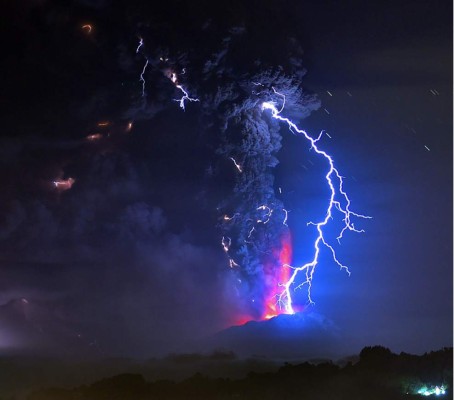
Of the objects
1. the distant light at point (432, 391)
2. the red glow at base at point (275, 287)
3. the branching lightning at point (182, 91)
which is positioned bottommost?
the distant light at point (432, 391)

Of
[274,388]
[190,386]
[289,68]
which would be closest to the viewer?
[274,388]

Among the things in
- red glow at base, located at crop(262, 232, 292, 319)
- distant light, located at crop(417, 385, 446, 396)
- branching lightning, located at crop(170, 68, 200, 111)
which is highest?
branching lightning, located at crop(170, 68, 200, 111)

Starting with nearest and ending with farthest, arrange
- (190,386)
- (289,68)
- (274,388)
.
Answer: (274,388)
(190,386)
(289,68)

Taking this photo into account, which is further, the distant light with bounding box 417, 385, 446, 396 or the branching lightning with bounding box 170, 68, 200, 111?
the branching lightning with bounding box 170, 68, 200, 111

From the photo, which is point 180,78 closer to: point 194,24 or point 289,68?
point 194,24

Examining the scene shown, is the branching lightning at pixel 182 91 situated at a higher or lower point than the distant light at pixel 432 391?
higher

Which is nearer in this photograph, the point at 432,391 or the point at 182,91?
the point at 432,391

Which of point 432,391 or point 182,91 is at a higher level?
point 182,91

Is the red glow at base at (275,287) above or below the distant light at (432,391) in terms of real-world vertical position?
above

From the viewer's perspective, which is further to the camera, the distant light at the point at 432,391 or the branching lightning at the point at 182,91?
the branching lightning at the point at 182,91

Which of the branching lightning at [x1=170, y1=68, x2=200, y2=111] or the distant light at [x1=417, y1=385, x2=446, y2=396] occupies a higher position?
the branching lightning at [x1=170, y1=68, x2=200, y2=111]

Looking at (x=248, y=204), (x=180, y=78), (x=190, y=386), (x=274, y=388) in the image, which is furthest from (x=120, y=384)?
(x=180, y=78)
